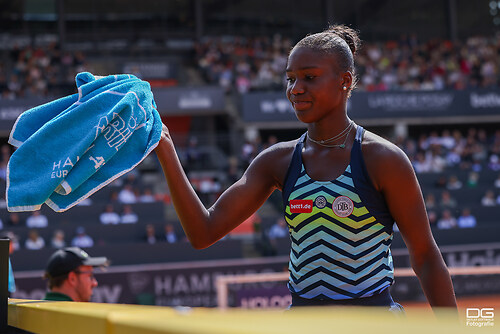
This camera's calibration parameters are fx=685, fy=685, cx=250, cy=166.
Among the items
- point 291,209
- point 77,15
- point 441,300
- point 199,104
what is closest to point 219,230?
point 291,209

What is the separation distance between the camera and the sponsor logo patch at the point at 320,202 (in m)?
2.10

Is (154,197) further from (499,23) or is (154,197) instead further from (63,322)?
(499,23)

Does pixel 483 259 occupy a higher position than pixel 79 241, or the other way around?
pixel 79 241

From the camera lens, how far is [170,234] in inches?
595

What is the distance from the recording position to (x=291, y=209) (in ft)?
7.12

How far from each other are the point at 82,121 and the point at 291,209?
709 mm

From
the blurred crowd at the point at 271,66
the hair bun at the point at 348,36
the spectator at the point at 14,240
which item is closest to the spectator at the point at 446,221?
the blurred crowd at the point at 271,66

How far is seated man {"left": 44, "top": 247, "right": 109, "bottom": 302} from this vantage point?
4.55m

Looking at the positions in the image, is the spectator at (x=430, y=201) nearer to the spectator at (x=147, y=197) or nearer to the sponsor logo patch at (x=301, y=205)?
the spectator at (x=147, y=197)

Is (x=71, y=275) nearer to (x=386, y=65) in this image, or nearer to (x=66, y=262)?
(x=66, y=262)

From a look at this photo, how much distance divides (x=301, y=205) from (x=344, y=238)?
0.17 metres

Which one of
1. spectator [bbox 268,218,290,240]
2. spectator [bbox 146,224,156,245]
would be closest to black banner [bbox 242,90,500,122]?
spectator [bbox 268,218,290,240]

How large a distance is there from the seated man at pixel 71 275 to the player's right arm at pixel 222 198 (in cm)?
247

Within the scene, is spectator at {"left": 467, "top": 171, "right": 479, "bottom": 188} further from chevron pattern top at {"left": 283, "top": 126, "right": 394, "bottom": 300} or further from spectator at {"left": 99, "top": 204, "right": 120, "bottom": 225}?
chevron pattern top at {"left": 283, "top": 126, "right": 394, "bottom": 300}
